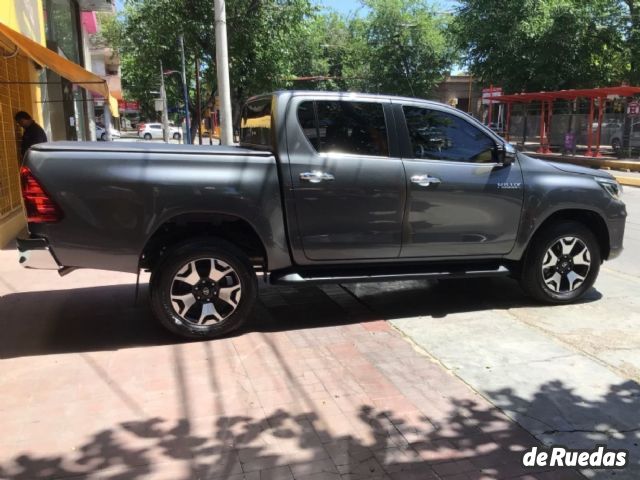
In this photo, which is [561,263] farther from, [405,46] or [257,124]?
[405,46]

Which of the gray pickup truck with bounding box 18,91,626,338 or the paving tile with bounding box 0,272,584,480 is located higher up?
the gray pickup truck with bounding box 18,91,626,338

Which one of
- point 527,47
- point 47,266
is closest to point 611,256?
point 47,266

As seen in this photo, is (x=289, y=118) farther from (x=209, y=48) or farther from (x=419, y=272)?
(x=209, y=48)

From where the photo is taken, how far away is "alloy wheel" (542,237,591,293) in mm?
5625

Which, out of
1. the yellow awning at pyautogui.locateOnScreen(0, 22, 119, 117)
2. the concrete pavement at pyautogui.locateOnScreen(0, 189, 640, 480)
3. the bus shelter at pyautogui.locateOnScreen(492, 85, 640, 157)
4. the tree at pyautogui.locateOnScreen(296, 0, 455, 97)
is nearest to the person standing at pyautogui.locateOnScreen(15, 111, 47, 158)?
the yellow awning at pyautogui.locateOnScreen(0, 22, 119, 117)

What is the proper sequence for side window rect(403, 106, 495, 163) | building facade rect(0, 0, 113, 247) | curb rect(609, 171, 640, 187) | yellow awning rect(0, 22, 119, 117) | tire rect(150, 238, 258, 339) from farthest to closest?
curb rect(609, 171, 640, 187) < building facade rect(0, 0, 113, 247) < yellow awning rect(0, 22, 119, 117) < side window rect(403, 106, 495, 163) < tire rect(150, 238, 258, 339)

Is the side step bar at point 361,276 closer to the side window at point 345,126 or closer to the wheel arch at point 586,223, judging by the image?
the wheel arch at point 586,223

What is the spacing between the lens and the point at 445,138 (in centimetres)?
532

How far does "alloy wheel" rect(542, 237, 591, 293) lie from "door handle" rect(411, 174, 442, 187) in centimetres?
141

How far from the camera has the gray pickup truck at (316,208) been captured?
4371 mm

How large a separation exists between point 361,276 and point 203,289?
1.35 metres

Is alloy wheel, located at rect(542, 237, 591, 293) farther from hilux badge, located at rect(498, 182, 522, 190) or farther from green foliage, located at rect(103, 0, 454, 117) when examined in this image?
green foliage, located at rect(103, 0, 454, 117)

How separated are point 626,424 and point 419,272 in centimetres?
216

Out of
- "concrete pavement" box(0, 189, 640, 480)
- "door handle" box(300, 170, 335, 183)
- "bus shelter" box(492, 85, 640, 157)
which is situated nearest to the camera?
"concrete pavement" box(0, 189, 640, 480)
